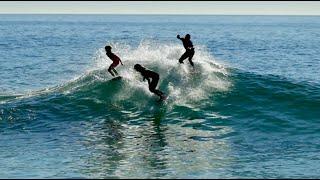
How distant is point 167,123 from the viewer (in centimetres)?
2197

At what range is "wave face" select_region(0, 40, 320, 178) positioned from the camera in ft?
52.1

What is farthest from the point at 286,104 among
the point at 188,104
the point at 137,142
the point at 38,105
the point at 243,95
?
the point at 38,105

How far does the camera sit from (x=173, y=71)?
86.0 feet

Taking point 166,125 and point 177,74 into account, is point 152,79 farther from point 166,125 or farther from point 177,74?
point 177,74

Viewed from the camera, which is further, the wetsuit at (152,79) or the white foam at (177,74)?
the white foam at (177,74)

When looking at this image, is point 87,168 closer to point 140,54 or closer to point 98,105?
point 98,105

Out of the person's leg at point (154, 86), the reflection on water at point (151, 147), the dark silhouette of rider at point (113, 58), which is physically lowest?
the reflection on water at point (151, 147)

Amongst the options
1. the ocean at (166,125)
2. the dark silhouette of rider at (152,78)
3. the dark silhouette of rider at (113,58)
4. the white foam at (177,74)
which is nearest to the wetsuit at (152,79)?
the dark silhouette of rider at (152,78)

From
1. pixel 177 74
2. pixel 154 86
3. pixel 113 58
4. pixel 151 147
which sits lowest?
pixel 151 147

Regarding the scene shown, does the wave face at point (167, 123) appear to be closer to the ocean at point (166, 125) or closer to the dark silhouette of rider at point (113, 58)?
the ocean at point (166, 125)

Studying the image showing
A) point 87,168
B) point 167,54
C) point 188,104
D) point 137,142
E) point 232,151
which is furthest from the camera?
point 167,54

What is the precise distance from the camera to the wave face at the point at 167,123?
15.9 meters

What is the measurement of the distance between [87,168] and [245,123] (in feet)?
29.0

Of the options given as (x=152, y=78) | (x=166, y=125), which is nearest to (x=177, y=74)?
(x=152, y=78)
